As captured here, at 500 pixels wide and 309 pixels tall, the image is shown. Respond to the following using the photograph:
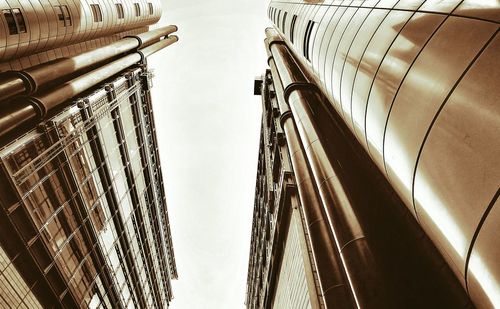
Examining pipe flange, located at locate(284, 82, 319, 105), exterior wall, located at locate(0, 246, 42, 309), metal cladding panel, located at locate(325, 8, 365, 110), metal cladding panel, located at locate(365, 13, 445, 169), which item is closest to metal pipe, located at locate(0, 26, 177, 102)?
exterior wall, located at locate(0, 246, 42, 309)

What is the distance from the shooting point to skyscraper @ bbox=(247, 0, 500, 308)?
3.79m

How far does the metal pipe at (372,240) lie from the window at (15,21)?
1479 cm

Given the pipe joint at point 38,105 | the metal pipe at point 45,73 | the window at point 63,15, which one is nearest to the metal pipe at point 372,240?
the pipe joint at point 38,105

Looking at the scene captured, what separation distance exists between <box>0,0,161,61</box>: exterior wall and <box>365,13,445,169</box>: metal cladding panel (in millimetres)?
16482

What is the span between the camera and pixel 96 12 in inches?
941

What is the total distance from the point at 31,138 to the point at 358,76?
15812 millimetres

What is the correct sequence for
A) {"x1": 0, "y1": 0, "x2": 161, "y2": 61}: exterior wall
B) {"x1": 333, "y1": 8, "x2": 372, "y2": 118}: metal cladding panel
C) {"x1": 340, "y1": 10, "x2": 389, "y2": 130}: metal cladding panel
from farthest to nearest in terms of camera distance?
1. {"x1": 0, "y1": 0, "x2": 161, "y2": 61}: exterior wall
2. {"x1": 333, "y1": 8, "x2": 372, "y2": 118}: metal cladding panel
3. {"x1": 340, "y1": 10, "x2": 389, "y2": 130}: metal cladding panel

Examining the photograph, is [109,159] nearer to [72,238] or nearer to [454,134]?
[72,238]

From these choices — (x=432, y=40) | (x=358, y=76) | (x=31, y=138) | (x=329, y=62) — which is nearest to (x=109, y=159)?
(x=31, y=138)

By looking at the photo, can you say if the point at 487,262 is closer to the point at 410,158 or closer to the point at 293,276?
the point at 410,158

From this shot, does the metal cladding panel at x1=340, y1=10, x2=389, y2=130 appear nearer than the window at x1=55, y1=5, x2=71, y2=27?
Yes

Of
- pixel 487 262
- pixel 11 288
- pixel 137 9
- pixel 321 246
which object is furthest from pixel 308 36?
pixel 137 9

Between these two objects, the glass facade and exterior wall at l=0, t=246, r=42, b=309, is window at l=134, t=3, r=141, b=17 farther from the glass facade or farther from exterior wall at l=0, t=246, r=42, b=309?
exterior wall at l=0, t=246, r=42, b=309

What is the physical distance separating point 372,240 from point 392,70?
14.3 feet
